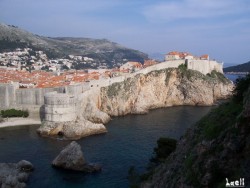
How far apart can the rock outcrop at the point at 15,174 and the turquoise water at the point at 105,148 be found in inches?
20.4

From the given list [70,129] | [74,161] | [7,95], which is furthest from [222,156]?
[7,95]

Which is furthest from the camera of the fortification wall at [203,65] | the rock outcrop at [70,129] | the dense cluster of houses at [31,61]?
the dense cluster of houses at [31,61]

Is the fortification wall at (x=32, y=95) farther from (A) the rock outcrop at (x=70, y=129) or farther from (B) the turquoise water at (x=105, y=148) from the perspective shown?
(A) the rock outcrop at (x=70, y=129)

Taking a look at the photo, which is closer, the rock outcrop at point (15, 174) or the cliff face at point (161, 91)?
the rock outcrop at point (15, 174)

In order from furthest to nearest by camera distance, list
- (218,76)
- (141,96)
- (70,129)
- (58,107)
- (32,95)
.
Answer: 1. (218,76)
2. (141,96)
3. (32,95)
4. (58,107)
5. (70,129)

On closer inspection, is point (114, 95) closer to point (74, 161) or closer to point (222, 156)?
point (74, 161)

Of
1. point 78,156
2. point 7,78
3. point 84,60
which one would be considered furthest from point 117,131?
point 84,60

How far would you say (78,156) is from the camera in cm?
2436

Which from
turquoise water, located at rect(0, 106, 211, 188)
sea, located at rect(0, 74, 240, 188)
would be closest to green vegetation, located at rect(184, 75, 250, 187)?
sea, located at rect(0, 74, 240, 188)

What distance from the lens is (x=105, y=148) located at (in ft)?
97.5

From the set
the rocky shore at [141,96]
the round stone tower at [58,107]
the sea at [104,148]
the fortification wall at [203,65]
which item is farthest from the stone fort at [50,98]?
the fortification wall at [203,65]

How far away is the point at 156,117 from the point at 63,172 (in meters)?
22.0

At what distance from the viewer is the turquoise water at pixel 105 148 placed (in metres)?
22.6

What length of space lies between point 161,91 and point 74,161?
32.3m
